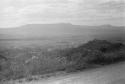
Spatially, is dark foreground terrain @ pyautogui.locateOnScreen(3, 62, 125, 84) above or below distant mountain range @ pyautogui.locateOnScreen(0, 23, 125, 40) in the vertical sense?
below

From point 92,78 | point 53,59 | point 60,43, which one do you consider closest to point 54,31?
point 60,43

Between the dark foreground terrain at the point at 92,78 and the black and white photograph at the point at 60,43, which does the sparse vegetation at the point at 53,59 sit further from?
the dark foreground terrain at the point at 92,78

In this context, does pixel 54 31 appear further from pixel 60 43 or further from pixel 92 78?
pixel 92 78

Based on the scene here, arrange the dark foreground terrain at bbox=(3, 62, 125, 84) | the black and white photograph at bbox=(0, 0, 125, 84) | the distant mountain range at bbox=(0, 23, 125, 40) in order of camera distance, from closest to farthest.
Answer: the dark foreground terrain at bbox=(3, 62, 125, 84) < the black and white photograph at bbox=(0, 0, 125, 84) < the distant mountain range at bbox=(0, 23, 125, 40)

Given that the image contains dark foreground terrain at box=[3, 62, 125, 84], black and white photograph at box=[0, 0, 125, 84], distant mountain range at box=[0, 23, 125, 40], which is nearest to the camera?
dark foreground terrain at box=[3, 62, 125, 84]

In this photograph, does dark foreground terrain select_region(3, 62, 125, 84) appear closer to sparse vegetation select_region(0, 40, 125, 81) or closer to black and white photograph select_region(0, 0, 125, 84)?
black and white photograph select_region(0, 0, 125, 84)

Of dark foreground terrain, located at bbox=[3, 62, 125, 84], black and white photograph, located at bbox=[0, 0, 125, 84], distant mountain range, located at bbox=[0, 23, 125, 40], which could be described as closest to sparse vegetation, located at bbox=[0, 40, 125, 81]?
black and white photograph, located at bbox=[0, 0, 125, 84]

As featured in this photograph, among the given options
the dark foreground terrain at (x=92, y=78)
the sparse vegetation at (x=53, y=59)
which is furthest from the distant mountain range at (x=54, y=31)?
the dark foreground terrain at (x=92, y=78)

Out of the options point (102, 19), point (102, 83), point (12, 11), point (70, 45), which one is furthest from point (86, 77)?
point (102, 19)
